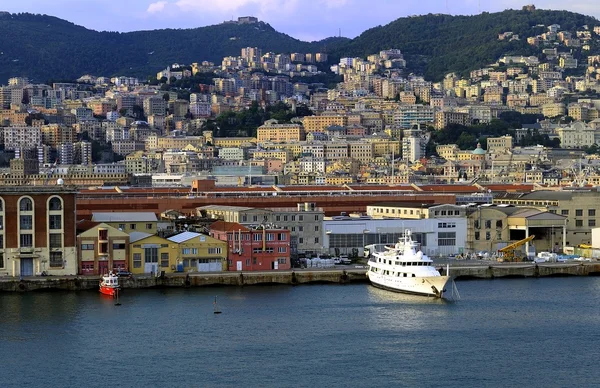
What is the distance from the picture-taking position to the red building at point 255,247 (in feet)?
114

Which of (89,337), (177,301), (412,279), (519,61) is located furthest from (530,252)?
(519,61)

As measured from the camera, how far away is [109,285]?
104 feet

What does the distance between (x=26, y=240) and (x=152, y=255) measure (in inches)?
119

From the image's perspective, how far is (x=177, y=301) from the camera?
102 feet

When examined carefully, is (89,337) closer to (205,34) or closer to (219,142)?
(219,142)

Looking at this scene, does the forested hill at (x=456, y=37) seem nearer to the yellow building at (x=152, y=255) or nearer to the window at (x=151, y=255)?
the yellow building at (x=152, y=255)

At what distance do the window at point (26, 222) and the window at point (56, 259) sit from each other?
2.76ft

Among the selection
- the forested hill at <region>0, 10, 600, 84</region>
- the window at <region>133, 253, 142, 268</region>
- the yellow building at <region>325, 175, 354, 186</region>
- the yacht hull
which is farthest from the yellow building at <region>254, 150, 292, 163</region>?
the yacht hull

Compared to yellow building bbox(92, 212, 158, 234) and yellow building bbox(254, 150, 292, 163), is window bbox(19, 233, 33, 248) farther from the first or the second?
yellow building bbox(254, 150, 292, 163)

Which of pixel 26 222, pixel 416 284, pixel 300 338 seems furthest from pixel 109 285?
pixel 416 284

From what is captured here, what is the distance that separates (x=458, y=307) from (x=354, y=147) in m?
74.4

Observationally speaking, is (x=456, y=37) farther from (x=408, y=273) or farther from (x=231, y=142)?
(x=408, y=273)

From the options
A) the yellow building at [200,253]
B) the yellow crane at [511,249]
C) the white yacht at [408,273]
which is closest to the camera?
the white yacht at [408,273]

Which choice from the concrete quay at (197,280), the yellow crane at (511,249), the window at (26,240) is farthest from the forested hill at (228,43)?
the window at (26,240)
